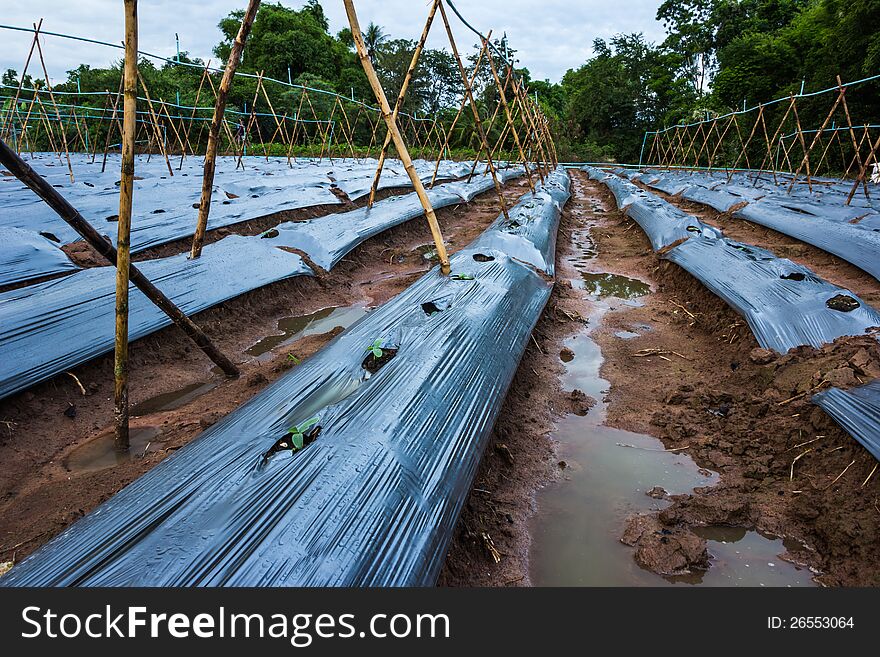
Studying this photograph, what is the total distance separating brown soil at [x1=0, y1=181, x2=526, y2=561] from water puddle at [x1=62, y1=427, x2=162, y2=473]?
31 millimetres

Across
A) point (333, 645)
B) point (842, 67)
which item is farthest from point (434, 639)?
point (842, 67)

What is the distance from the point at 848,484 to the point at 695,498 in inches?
24.5

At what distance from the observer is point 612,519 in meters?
2.22

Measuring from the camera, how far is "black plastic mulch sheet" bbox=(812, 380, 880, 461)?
215 centimetres

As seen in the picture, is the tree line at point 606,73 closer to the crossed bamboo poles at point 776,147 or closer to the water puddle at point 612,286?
the crossed bamboo poles at point 776,147

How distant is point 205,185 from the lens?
403 centimetres

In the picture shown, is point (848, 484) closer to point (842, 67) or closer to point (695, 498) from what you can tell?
point (695, 498)

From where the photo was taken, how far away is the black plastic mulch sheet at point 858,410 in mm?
2154

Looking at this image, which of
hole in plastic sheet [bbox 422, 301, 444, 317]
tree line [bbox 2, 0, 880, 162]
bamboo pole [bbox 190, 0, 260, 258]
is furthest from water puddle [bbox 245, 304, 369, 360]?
tree line [bbox 2, 0, 880, 162]

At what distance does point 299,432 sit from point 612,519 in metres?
1.41

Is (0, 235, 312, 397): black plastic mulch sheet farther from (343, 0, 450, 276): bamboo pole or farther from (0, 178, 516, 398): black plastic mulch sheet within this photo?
(343, 0, 450, 276): bamboo pole

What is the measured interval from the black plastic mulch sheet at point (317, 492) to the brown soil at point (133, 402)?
61 cm

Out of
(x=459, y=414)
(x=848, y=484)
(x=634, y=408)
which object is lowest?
(x=634, y=408)

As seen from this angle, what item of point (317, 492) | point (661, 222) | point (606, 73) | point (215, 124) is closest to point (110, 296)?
point (215, 124)
